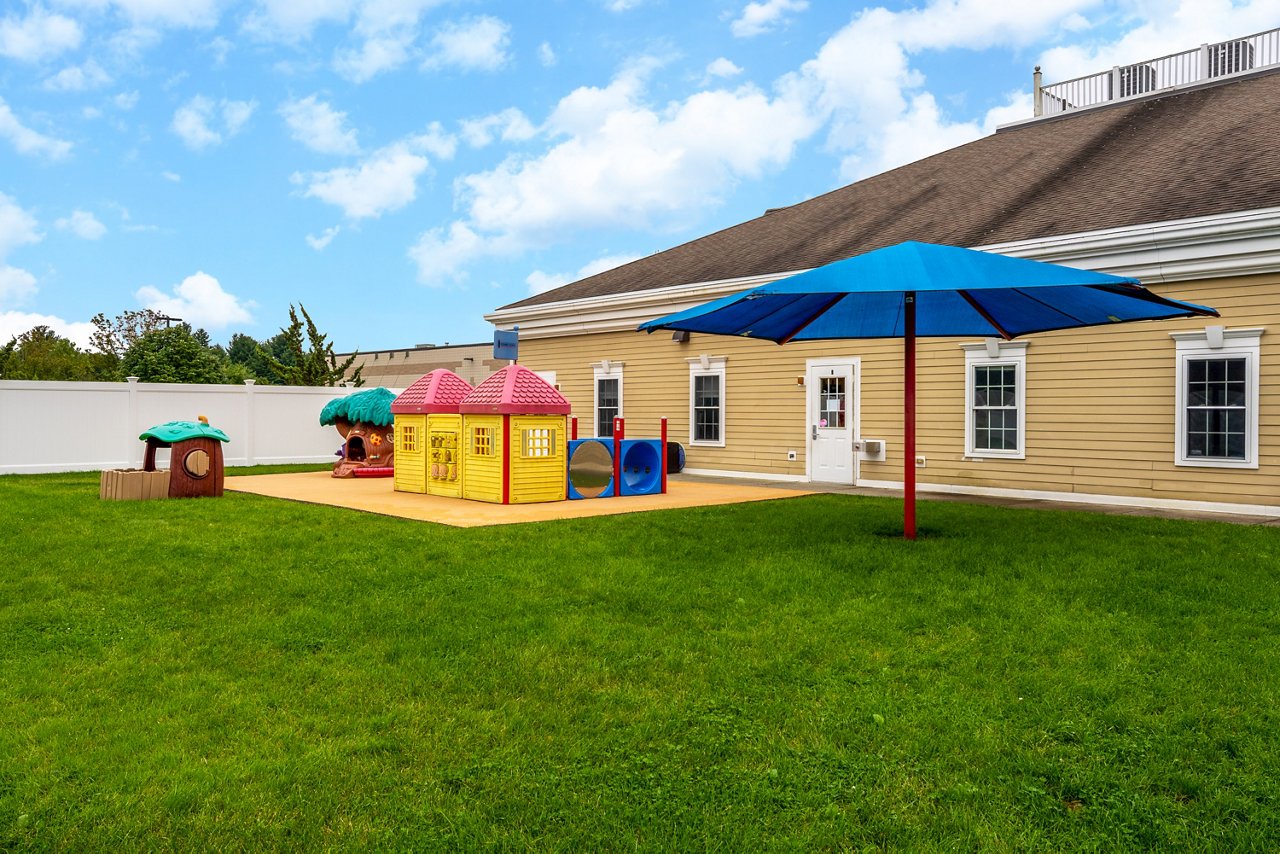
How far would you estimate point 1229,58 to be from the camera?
56.0 ft

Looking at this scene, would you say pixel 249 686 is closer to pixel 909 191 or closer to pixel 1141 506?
pixel 1141 506

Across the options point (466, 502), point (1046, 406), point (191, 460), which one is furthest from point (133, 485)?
point (1046, 406)

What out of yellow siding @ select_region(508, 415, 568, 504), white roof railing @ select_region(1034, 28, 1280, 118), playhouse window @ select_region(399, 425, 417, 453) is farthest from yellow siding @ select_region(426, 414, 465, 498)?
white roof railing @ select_region(1034, 28, 1280, 118)

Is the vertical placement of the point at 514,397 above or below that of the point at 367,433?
above

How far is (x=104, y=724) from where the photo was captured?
405 centimetres

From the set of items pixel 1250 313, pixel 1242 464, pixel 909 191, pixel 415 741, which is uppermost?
pixel 909 191

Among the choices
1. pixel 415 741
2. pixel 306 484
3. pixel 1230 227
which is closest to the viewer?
pixel 415 741

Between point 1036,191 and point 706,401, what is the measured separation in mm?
6737

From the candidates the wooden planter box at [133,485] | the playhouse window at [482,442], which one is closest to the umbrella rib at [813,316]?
the playhouse window at [482,442]

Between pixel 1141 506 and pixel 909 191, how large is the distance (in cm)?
850

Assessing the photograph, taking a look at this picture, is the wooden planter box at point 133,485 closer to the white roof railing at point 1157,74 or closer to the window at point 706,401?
the window at point 706,401

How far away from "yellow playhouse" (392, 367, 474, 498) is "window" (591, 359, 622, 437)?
4926 mm

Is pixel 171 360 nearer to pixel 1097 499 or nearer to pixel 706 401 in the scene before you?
pixel 706 401

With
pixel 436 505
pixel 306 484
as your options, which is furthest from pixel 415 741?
pixel 306 484
